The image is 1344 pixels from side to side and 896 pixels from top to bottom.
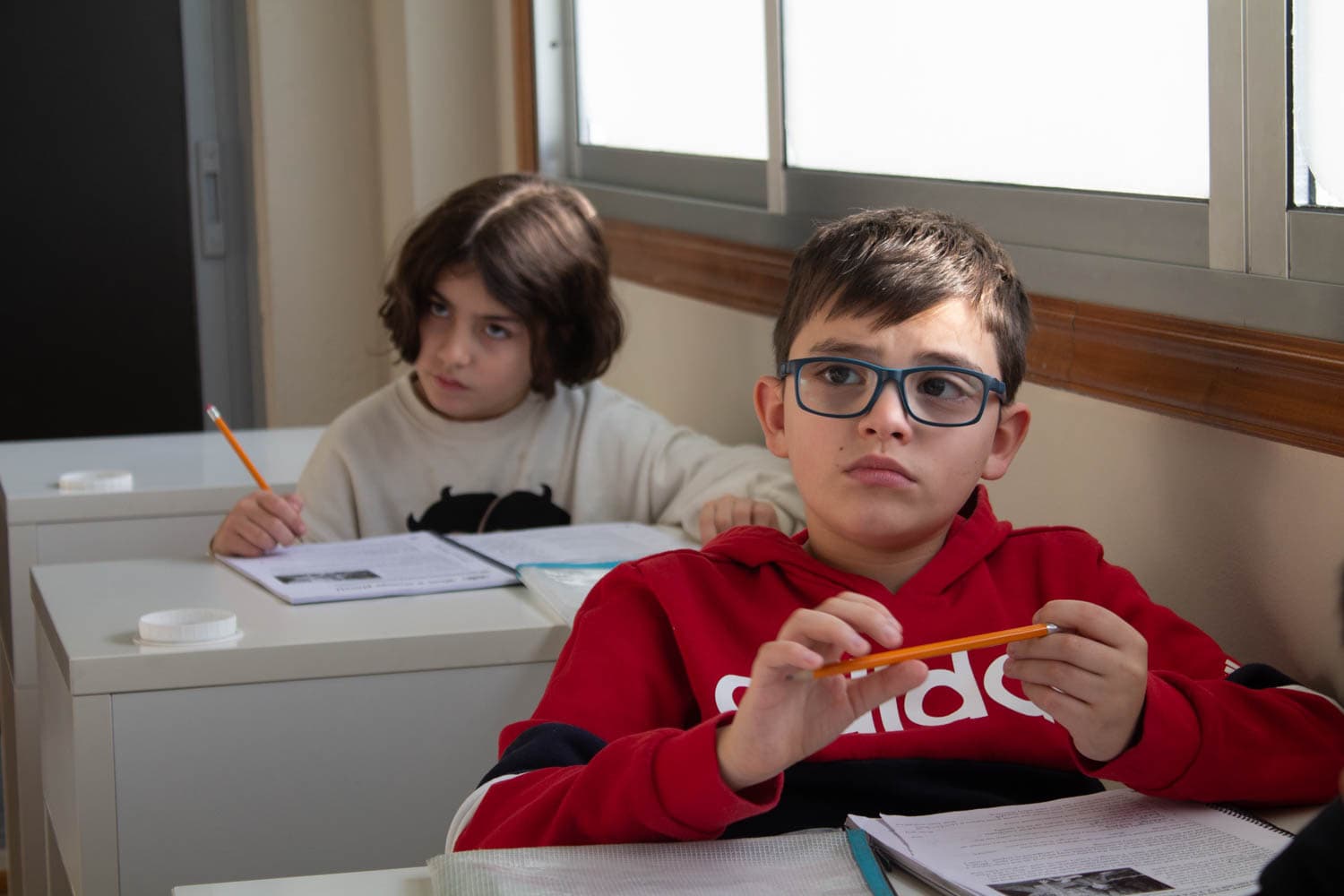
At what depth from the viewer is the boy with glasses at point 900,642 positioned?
0.83 m

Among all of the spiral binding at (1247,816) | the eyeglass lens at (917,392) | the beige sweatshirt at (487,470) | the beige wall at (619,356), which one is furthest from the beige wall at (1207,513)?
the beige sweatshirt at (487,470)

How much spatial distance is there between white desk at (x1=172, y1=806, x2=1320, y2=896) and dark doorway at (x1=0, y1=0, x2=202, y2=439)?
9.42 feet

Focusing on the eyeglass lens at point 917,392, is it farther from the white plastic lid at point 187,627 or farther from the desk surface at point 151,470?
the desk surface at point 151,470

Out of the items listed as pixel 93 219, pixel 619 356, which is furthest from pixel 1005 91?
pixel 93 219

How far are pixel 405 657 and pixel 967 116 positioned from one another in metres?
0.76

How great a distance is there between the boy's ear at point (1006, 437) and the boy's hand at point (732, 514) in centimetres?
40

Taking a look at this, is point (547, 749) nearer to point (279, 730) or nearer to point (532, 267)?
point (279, 730)

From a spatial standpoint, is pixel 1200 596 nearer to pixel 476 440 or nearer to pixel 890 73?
pixel 890 73

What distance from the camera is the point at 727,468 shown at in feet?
5.40

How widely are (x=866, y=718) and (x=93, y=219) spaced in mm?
2924

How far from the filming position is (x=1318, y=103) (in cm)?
107

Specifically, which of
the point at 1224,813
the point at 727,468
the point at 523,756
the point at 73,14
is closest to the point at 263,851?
the point at 523,756

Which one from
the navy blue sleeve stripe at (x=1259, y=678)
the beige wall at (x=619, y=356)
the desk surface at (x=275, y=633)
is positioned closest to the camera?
the navy blue sleeve stripe at (x=1259, y=678)

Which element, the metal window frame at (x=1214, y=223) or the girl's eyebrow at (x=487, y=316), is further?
the girl's eyebrow at (x=487, y=316)
